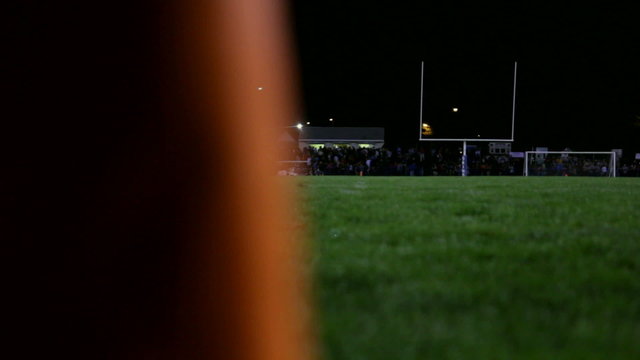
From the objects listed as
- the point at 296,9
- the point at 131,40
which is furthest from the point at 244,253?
the point at 296,9

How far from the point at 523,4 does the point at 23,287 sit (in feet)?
75.4

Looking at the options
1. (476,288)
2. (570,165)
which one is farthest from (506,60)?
(476,288)

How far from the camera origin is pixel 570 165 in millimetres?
22219

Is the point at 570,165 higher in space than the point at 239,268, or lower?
higher

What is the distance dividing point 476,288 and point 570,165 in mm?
22249

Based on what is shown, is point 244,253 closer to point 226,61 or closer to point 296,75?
point 226,61

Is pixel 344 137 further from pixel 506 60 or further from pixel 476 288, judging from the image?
pixel 476 288

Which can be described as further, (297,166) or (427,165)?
(427,165)

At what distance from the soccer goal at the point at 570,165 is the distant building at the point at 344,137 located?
20021mm

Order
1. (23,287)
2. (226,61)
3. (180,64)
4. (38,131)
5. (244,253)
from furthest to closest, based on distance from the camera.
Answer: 1. (226,61)
2. (180,64)
3. (38,131)
4. (244,253)
5. (23,287)

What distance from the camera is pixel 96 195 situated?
4258 millimetres

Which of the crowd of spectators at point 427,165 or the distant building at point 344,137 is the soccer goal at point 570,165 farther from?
the distant building at point 344,137

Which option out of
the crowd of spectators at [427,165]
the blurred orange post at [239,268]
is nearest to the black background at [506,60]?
the crowd of spectators at [427,165]

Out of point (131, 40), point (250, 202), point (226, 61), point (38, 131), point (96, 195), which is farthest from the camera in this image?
point (226, 61)
